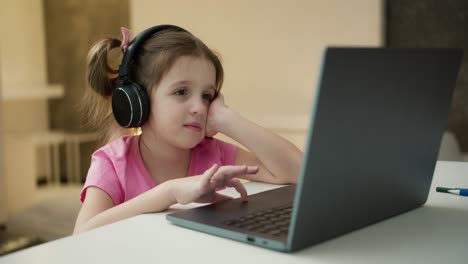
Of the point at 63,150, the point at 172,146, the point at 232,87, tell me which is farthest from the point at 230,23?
the point at 63,150

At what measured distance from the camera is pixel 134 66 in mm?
1274

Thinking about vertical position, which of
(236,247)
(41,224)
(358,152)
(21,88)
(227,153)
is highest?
(358,152)

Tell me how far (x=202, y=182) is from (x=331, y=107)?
0.28 meters

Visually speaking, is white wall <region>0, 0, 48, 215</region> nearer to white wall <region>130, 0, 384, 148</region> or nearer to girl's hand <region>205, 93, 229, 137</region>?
white wall <region>130, 0, 384, 148</region>

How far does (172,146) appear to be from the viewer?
4.26 ft

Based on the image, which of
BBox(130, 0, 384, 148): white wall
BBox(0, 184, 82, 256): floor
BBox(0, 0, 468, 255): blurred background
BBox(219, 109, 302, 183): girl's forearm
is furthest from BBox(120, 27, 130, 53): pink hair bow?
BBox(0, 184, 82, 256): floor

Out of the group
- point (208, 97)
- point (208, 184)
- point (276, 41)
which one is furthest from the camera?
point (276, 41)

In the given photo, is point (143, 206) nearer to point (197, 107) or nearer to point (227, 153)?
point (197, 107)

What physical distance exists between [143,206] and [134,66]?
0.45 m

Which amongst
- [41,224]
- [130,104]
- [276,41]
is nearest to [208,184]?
[130,104]

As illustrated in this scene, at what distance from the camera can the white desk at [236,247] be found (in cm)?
66

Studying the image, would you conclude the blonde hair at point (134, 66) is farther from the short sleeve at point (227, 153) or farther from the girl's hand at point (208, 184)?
the girl's hand at point (208, 184)

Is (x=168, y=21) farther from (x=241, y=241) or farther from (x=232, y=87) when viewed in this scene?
(x=241, y=241)

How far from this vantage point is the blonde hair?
124 cm
